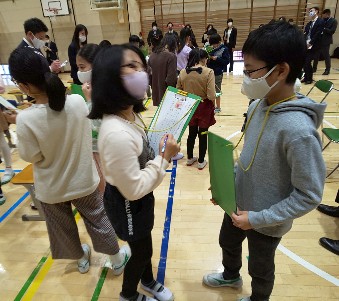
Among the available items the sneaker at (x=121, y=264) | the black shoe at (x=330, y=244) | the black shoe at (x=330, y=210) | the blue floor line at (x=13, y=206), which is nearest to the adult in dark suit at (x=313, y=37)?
the black shoe at (x=330, y=210)

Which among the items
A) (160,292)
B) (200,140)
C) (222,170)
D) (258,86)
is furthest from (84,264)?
(200,140)

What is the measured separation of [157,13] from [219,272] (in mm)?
11620

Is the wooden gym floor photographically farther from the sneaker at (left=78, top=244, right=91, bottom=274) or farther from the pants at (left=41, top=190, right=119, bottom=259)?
the pants at (left=41, top=190, right=119, bottom=259)

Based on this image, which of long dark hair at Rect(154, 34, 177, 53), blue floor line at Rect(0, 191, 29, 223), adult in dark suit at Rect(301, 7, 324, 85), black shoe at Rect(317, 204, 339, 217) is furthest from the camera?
adult in dark suit at Rect(301, 7, 324, 85)

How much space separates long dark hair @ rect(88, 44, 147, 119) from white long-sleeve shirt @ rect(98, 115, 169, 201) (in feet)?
0.19

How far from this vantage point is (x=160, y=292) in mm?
1792

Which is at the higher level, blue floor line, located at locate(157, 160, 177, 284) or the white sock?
the white sock

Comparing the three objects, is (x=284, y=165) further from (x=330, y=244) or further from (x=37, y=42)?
(x=37, y=42)

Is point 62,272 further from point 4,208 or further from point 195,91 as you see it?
point 195,91

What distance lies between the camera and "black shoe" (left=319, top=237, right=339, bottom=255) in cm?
209

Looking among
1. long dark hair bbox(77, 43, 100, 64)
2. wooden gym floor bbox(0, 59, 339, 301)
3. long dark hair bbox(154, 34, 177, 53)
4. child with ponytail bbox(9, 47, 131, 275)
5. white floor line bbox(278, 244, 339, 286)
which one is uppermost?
long dark hair bbox(77, 43, 100, 64)

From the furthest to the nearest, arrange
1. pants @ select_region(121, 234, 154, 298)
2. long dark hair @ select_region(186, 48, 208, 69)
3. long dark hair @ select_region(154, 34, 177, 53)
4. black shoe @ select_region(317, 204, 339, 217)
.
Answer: long dark hair @ select_region(154, 34, 177, 53), long dark hair @ select_region(186, 48, 208, 69), black shoe @ select_region(317, 204, 339, 217), pants @ select_region(121, 234, 154, 298)

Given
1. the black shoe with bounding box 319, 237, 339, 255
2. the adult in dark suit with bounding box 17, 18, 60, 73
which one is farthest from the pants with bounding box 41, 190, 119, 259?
the adult in dark suit with bounding box 17, 18, 60, 73

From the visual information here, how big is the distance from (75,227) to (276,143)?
152cm
